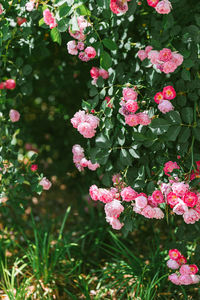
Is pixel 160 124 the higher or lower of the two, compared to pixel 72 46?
lower

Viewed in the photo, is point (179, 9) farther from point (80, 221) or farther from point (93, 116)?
point (80, 221)

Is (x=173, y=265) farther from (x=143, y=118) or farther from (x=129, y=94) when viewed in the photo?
(x=129, y=94)

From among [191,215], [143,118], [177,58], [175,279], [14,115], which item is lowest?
[175,279]

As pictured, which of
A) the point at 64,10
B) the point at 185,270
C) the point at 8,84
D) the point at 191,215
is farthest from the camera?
the point at 8,84

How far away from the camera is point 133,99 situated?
145 centimetres

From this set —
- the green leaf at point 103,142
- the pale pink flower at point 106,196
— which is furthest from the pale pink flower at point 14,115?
the pale pink flower at point 106,196

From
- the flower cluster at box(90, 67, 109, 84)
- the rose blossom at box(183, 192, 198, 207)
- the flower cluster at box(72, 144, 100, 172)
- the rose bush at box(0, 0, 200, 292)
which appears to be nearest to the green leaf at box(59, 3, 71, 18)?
the rose bush at box(0, 0, 200, 292)

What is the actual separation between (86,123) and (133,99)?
0.22 meters

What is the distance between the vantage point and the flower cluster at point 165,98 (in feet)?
4.75

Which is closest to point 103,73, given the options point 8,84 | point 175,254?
point 8,84

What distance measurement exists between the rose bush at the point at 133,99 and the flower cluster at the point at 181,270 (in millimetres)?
10

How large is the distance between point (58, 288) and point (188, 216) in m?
1.00

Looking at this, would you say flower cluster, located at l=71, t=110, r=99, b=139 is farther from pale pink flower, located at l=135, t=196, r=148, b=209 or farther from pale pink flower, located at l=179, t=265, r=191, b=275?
pale pink flower, located at l=179, t=265, r=191, b=275

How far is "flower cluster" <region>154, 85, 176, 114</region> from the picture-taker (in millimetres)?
1446
